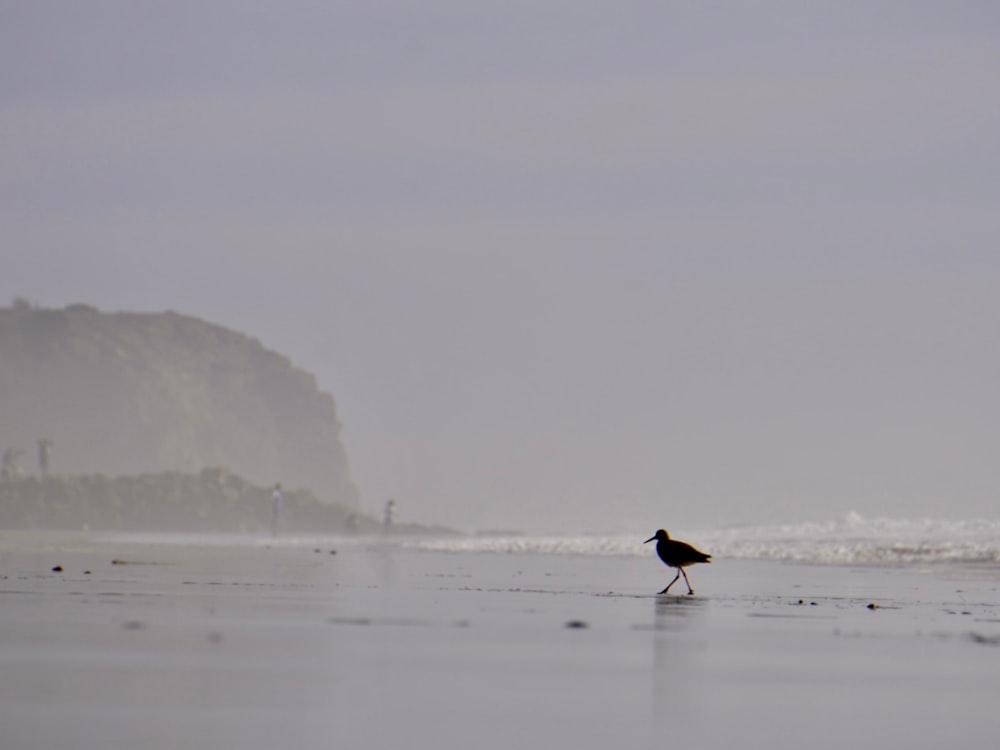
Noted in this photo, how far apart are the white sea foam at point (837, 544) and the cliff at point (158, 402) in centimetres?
7997

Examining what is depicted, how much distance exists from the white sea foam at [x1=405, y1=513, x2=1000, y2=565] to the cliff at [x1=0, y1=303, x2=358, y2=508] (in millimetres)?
79971

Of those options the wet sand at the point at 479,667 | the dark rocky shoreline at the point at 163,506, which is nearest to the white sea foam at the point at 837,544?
the wet sand at the point at 479,667

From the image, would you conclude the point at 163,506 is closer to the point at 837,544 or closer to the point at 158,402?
the point at 158,402

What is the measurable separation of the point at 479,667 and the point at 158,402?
116 m

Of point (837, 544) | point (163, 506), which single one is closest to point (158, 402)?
point (163, 506)

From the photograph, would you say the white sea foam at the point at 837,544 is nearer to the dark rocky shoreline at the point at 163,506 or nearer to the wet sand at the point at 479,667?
the wet sand at the point at 479,667

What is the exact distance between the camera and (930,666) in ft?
31.6

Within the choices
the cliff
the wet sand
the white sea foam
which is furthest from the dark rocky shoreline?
the wet sand

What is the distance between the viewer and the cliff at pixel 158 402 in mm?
120250

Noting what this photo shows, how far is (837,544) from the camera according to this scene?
31.9m

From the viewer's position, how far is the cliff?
395 ft

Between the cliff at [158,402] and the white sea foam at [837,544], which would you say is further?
the cliff at [158,402]

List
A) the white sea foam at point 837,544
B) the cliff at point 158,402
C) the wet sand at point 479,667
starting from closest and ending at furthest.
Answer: the wet sand at point 479,667 < the white sea foam at point 837,544 < the cliff at point 158,402

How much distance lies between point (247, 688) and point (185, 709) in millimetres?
699
